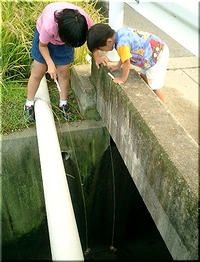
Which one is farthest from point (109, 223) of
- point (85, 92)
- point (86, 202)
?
point (85, 92)

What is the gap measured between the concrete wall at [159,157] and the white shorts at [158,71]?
0.15 meters

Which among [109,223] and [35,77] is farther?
[109,223]

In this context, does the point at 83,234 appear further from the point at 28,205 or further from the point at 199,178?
the point at 199,178

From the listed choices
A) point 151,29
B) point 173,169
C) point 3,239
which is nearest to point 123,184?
point 3,239

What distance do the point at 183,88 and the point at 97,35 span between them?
1.19 meters

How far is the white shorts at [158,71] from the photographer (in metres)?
2.60

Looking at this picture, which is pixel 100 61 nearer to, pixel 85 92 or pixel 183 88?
pixel 85 92

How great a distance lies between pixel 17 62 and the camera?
3453mm

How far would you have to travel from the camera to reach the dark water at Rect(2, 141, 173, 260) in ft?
10.8

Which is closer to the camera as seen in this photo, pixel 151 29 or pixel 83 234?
pixel 83 234

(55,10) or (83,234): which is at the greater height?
(55,10)

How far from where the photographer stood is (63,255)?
1438mm

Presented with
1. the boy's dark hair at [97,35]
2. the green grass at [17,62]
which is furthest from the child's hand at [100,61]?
the green grass at [17,62]

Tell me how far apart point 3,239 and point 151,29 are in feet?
9.69
